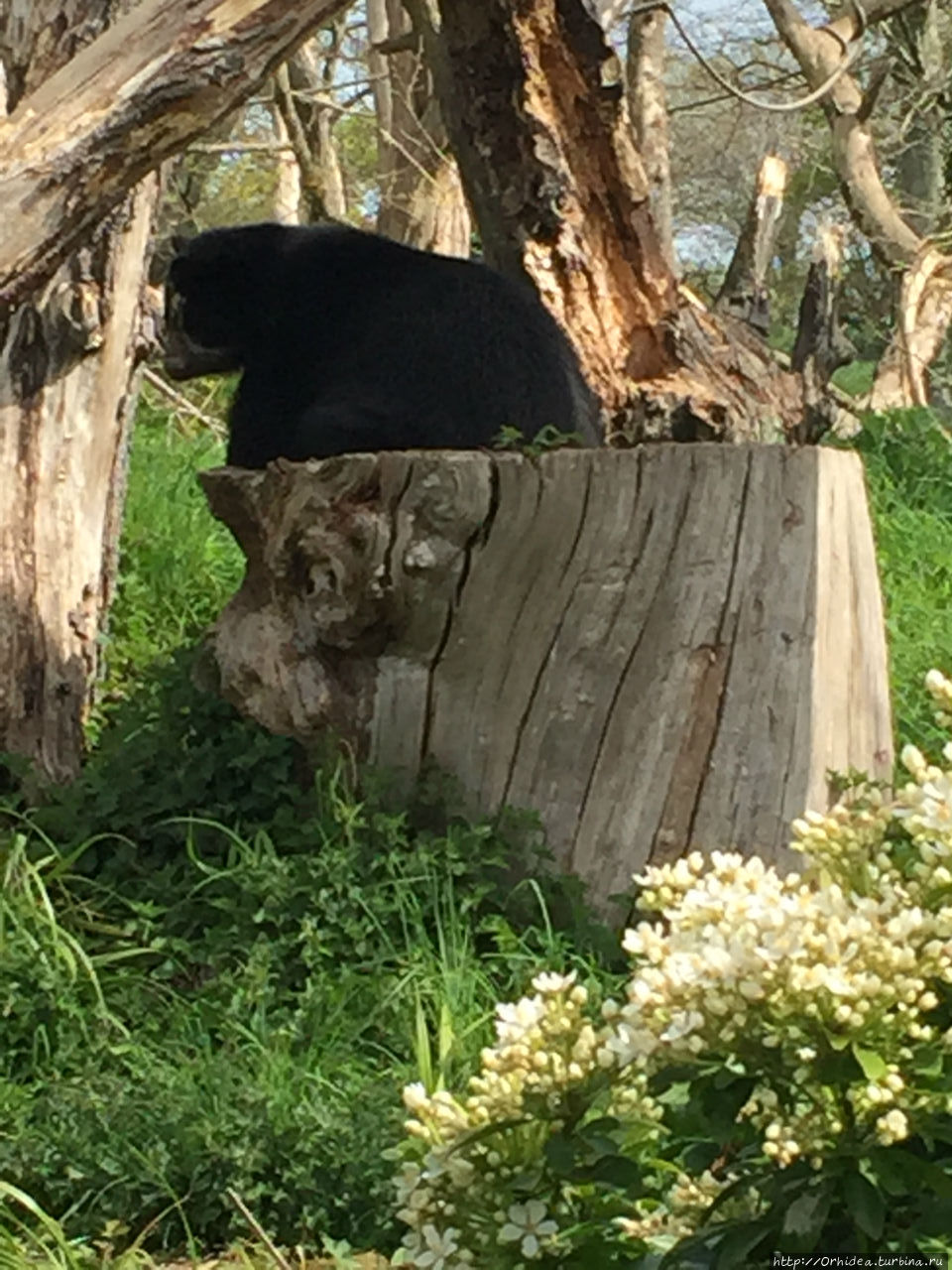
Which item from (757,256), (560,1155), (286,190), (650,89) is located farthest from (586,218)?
(286,190)

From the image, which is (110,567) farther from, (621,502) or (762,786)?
(762,786)

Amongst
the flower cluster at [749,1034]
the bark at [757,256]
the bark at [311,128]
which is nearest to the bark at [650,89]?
the bark at [757,256]

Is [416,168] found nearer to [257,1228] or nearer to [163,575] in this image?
[163,575]

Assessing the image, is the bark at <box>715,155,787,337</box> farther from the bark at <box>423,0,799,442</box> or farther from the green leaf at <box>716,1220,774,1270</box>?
the green leaf at <box>716,1220,774,1270</box>

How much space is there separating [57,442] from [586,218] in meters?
2.15

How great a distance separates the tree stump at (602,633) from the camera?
379cm

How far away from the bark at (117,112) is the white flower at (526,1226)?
2.70 metres

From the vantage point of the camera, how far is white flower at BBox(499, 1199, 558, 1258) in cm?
190

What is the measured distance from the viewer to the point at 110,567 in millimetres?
5402

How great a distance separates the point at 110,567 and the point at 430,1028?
234 cm

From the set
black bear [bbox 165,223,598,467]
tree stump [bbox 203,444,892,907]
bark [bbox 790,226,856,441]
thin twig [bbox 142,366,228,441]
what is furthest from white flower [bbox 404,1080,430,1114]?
thin twig [bbox 142,366,228,441]

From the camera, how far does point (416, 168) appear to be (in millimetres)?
10008

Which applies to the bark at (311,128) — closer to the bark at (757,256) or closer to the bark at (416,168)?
the bark at (416,168)

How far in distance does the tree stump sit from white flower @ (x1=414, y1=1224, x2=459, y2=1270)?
1.91 m
